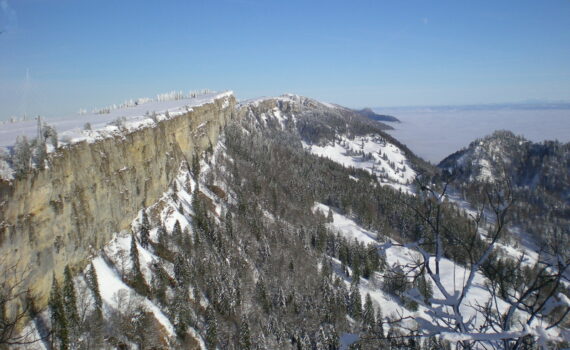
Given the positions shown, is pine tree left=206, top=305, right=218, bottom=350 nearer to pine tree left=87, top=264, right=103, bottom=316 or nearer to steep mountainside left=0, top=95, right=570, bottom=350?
steep mountainside left=0, top=95, right=570, bottom=350

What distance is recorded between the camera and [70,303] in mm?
30266

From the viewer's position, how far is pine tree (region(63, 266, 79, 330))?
29406 millimetres

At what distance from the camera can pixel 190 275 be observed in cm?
4581

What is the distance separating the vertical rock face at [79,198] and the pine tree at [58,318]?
112 cm

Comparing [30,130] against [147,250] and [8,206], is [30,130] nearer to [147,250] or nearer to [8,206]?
[8,206]

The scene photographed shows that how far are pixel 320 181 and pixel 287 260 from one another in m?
66.3

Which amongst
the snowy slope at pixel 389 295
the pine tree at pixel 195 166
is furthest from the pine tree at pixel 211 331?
the pine tree at pixel 195 166

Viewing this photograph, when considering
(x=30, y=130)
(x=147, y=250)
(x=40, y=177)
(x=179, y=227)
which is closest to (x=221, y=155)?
(x=179, y=227)

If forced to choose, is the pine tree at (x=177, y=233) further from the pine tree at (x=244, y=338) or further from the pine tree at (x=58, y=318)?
the pine tree at (x=58, y=318)

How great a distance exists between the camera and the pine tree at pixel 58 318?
2740 cm

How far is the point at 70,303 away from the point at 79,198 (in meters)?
10.7

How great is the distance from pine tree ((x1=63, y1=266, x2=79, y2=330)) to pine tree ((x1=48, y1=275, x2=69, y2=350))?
0.97 m

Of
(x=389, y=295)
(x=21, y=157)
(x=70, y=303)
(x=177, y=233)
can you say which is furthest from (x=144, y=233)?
(x=389, y=295)

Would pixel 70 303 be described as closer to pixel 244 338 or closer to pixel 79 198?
pixel 79 198
